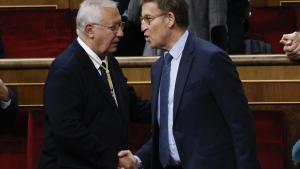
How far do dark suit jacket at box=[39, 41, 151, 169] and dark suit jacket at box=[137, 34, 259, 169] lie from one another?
6.2 inches

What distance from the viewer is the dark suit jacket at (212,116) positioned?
1417 mm

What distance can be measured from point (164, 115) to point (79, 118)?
156 mm

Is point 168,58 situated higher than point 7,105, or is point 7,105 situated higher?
point 168,58

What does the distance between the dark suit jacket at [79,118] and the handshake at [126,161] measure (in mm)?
17

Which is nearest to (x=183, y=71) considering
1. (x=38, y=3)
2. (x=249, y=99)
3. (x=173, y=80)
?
(x=173, y=80)

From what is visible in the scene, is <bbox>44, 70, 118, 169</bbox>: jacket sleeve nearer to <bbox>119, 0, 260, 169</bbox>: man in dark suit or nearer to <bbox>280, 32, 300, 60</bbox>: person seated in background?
<bbox>119, 0, 260, 169</bbox>: man in dark suit

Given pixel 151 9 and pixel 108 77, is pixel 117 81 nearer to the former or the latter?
pixel 108 77

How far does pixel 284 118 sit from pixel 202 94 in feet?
1.33

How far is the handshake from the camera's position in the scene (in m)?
1.55

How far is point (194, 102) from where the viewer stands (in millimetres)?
1442

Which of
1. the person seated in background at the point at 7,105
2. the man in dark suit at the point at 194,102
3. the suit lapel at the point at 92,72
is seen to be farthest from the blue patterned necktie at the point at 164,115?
the person seated in background at the point at 7,105

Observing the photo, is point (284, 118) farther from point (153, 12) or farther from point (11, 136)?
point (11, 136)

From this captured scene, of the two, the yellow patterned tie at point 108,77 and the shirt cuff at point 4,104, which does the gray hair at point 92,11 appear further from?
the shirt cuff at point 4,104

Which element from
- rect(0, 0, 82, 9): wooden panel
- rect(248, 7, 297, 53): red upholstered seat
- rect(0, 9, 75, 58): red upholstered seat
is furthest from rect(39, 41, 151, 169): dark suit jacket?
rect(0, 0, 82, 9): wooden panel
